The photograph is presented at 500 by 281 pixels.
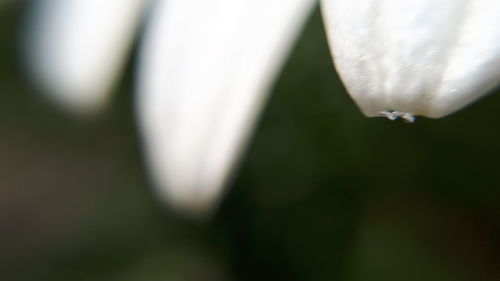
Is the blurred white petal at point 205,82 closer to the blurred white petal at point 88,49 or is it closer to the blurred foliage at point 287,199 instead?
the blurred white petal at point 88,49

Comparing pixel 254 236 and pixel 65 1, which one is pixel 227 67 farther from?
pixel 254 236

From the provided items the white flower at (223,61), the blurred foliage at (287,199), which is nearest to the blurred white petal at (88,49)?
the white flower at (223,61)

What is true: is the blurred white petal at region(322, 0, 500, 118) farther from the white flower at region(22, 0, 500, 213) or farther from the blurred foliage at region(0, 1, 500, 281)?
the blurred foliage at region(0, 1, 500, 281)

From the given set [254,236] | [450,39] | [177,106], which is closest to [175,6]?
[177,106]

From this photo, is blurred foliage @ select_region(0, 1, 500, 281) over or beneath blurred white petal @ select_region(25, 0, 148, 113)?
beneath

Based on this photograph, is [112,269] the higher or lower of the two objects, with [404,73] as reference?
lower

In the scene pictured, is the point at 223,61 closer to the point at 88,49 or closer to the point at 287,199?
the point at 88,49

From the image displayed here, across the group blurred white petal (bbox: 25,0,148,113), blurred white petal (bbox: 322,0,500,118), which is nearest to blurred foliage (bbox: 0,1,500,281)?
blurred white petal (bbox: 25,0,148,113)
